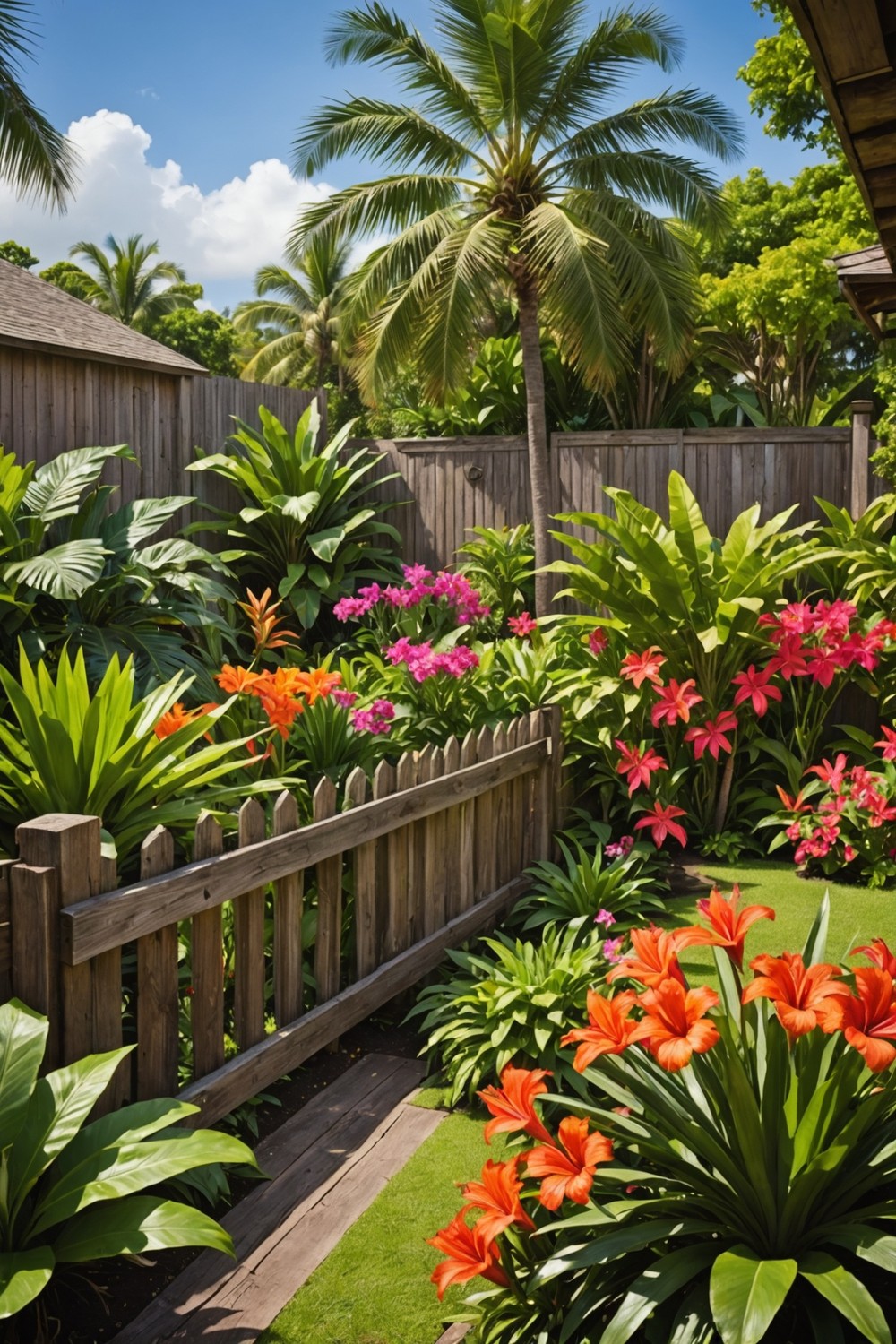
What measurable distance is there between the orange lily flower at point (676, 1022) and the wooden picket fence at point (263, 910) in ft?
4.11

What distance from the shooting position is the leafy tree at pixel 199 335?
36.8 metres

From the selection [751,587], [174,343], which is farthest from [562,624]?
[174,343]

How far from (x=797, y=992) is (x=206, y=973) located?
167 cm

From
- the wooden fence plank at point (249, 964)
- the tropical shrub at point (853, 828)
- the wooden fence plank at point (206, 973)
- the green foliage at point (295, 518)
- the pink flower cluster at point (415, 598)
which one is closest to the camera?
the wooden fence plank at point (206, 973)

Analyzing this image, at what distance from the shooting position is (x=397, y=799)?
12.8 feet

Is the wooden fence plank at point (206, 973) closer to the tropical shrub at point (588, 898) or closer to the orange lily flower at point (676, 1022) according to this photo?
the orange lily flower at point (676, 1022)

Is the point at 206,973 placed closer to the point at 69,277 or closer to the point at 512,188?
the point at 512,188

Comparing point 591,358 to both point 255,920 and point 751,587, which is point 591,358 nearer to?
point 751,587

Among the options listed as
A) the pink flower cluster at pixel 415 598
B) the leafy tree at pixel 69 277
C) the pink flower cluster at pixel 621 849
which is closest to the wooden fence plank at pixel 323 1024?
the pink flower cluster at pixel 621 849

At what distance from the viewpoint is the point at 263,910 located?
325 centimetres

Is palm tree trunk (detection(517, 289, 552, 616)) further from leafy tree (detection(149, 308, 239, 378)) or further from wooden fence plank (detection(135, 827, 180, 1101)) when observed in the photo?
leafy tree (detection(149, 308, 239, 378))

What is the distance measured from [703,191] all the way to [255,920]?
820 centimetres

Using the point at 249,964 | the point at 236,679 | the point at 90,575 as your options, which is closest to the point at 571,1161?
the point at 249,964

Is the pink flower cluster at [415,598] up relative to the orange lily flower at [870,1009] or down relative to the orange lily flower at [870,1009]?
up
